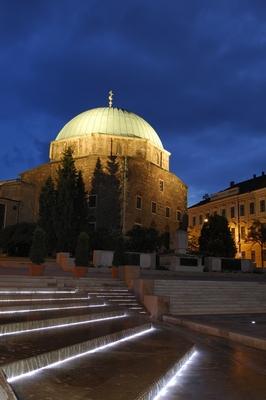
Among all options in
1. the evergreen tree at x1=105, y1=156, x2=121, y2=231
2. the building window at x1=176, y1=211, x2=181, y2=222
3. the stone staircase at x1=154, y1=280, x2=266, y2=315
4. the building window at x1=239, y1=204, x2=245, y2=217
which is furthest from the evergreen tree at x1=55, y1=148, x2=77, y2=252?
the building window at x1=239, y1=204, x2=245, y2=217

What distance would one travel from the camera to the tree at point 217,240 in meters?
34.5

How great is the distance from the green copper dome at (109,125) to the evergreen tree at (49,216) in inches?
512

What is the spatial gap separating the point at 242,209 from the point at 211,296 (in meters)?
36.0

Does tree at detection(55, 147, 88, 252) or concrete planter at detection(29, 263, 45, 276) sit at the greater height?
tree at detection(55, 147, 88, 252)

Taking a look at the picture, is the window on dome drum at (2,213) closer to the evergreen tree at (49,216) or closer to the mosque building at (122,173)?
the mosque building at (122,173)

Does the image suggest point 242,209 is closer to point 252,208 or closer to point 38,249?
point 252,208

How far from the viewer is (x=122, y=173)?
39.7 m

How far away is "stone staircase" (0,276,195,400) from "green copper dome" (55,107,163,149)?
35.0m

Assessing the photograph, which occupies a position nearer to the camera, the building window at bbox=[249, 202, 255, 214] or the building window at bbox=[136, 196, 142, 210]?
the building window at bbox=[136, 196, 142, 210]

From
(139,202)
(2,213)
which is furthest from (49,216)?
(139,202)

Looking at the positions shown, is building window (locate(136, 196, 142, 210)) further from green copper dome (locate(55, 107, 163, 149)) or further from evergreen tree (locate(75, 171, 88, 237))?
evergreen tree (locate(75, 171, 88, 237))

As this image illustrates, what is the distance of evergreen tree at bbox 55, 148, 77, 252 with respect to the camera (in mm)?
28938

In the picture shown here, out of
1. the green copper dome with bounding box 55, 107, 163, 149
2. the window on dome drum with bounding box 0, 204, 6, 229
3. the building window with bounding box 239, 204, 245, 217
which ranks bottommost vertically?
the window on dome drum with bounding box 0, 204, 6, 229

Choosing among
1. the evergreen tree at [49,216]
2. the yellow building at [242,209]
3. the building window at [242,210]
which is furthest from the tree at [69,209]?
the building window at [242,210]
